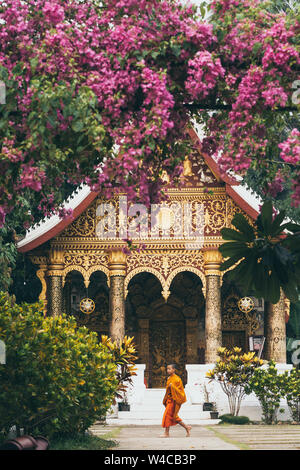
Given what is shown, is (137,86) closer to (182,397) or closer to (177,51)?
(177,51)

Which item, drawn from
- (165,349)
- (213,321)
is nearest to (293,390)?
(213,321)

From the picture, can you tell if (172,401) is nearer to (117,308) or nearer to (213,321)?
(213,321)

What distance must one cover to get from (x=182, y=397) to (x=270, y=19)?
8403 mm

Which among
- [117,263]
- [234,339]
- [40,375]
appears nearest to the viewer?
[40,375]

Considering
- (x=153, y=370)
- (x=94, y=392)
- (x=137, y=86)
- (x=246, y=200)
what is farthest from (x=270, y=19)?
(x=153, y=370)

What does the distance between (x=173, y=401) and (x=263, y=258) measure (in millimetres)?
8182

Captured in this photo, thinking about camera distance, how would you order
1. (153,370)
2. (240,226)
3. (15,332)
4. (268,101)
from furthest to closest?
(153,370), (15,332), (268,101), (240,226)

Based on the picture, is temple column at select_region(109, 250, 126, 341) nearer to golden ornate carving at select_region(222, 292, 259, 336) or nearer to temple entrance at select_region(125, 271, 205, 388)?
temple entrance at select_region(125, 271, 205, 388)

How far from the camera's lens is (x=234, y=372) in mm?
17203

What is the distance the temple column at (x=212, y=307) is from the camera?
18.4m

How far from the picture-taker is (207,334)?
60.7ft

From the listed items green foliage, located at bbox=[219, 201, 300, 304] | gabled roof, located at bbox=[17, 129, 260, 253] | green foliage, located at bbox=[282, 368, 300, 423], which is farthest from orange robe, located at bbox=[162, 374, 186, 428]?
green foliage, located at bbox=[219, 201, 300, 304]

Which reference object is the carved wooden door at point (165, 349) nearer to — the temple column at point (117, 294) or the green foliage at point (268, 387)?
the temple column at point (117, 294)
